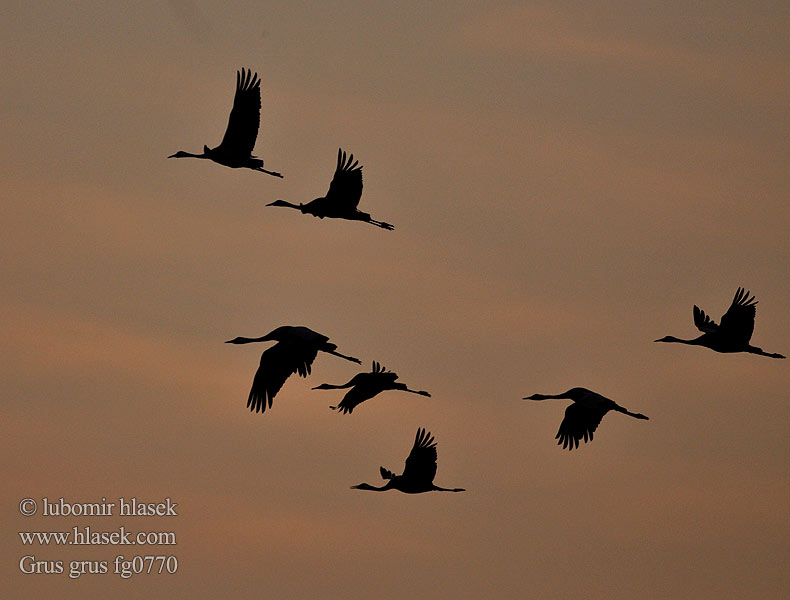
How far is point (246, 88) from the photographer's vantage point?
5034 centimetres

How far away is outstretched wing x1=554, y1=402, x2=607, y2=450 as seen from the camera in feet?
169

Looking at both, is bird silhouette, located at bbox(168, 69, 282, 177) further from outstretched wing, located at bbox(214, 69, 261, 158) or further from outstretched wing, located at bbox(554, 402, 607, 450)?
outstretched wing, located at bbox(554, 402, 607, 450)

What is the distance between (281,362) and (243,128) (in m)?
4.93

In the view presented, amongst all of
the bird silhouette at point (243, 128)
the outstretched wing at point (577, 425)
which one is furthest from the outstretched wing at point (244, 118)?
the outstretched wing at point (577, 425)

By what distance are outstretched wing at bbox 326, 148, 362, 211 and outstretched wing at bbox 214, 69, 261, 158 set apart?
7.16 feet

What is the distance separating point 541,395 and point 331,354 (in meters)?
7.09

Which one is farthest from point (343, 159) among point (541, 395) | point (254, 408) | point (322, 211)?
point (541, 395)

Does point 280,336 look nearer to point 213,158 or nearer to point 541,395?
point 213,158

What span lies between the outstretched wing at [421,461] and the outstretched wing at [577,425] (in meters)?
3.47

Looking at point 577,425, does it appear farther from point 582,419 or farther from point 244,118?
point 244,118

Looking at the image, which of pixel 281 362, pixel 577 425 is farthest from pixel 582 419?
pixel 281 362

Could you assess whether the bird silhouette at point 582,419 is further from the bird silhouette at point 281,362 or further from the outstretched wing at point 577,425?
the bird silhouette at point 281,362

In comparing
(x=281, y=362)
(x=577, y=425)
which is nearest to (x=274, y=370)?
(x=281, y=362)

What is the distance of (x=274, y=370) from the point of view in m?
50.6
